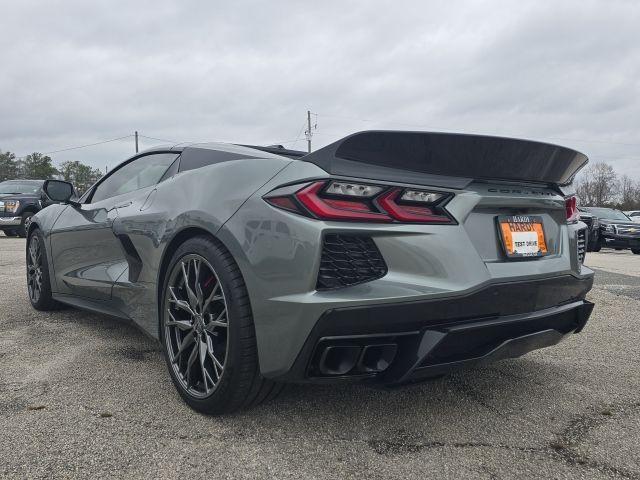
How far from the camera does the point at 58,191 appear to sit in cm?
426

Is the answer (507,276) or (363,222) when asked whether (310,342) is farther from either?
(507,276)

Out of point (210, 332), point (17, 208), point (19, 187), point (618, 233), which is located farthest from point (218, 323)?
point (618, 233)

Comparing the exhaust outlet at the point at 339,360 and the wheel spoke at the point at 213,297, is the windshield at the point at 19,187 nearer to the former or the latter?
the wheel spoke at the point at 213,297

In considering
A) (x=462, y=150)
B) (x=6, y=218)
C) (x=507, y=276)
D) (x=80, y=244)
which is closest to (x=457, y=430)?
(x=507, y=276)

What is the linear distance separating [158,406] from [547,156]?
2.02 meters

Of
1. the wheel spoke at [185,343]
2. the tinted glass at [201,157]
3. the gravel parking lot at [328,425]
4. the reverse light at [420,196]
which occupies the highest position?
the tinted glass at [201,157]

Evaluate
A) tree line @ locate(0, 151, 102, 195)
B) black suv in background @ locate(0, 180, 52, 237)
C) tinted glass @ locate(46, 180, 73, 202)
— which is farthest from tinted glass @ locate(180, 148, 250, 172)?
tree line @ locate(0, 151, 102, 195)

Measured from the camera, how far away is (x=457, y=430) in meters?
2.14

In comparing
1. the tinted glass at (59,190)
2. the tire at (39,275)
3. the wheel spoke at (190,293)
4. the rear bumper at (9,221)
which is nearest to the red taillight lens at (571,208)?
the wheel spoke at (190,293)

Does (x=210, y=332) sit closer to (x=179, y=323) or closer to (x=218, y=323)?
(x=218, y=323)

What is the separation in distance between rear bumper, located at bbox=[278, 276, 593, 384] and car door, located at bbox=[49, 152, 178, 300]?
162cm

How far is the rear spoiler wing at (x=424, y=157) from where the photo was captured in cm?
193

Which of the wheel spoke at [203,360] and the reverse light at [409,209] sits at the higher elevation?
the reverse light at [409,209]

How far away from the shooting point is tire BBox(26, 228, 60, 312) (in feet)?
13.9
